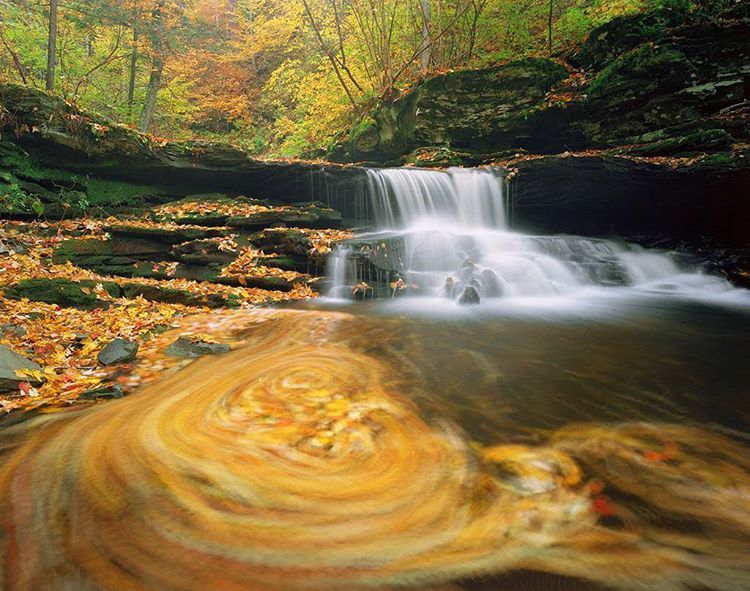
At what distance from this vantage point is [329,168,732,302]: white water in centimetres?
789

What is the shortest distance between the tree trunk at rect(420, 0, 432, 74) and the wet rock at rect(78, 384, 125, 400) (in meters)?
15.0

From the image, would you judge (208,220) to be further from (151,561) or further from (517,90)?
(517,90)

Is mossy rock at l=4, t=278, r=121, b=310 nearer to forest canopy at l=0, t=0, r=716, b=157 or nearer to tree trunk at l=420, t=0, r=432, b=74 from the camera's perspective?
forest canopy at l=0, t=0, r=716, b=157

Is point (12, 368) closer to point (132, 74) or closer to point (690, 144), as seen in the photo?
point (690, 144)

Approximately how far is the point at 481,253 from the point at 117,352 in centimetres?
770

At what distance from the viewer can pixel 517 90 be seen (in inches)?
478

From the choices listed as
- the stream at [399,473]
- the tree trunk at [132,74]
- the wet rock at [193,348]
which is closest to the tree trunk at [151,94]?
the tree trunk at [132,74]

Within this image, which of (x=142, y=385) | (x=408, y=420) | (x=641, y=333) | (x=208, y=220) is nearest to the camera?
(x=408, y=420)

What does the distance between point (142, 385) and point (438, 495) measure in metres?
2.81

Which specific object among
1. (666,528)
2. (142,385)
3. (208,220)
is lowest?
(666,528)

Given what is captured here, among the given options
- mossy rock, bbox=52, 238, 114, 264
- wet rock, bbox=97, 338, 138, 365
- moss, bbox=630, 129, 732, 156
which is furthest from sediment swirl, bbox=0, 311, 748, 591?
moss, bbox=630, 129, 732, 156

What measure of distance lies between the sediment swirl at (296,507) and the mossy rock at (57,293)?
3.15 metres

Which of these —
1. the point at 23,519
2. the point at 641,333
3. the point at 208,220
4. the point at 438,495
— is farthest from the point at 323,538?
the point at 208,220

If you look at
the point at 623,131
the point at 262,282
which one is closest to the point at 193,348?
the point at 262,282
